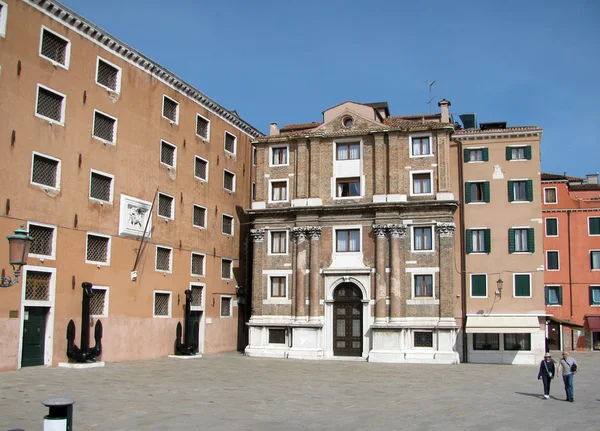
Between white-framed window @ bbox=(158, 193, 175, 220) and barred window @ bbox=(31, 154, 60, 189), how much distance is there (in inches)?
297

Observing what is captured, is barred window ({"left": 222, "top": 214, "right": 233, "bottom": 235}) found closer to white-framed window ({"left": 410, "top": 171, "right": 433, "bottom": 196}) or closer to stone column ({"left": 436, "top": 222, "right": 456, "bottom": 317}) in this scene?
white-framed window ({"left": 410, "top": 171, "right": 433, "bottom": 196})

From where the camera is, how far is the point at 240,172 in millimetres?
43188

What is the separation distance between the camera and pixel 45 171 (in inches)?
1052

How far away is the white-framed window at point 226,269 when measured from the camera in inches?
1597

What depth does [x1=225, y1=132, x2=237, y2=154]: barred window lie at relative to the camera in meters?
41.8

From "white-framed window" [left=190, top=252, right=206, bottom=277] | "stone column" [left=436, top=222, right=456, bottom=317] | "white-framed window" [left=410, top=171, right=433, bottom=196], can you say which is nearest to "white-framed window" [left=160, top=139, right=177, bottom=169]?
"white-framed window" [left=190, top=252, right=206, bottom=277]

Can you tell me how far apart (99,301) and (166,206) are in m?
7.24

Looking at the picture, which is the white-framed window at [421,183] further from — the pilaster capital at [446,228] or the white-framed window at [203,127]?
the white-framed window at [203,127]

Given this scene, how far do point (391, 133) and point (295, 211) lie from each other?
24.2ft

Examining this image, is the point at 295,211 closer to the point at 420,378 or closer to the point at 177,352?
the point at 177,352

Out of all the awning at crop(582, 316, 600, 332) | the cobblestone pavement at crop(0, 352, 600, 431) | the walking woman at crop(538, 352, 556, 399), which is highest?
the awning at crop(582, 316, 600, 332)

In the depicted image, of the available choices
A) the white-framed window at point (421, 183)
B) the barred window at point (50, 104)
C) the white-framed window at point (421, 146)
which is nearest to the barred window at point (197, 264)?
the barred window at point (50, 104)

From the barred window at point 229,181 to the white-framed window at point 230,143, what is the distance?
4.66 ft

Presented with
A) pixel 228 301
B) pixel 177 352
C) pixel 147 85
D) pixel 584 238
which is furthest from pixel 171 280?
pixel 584 238
